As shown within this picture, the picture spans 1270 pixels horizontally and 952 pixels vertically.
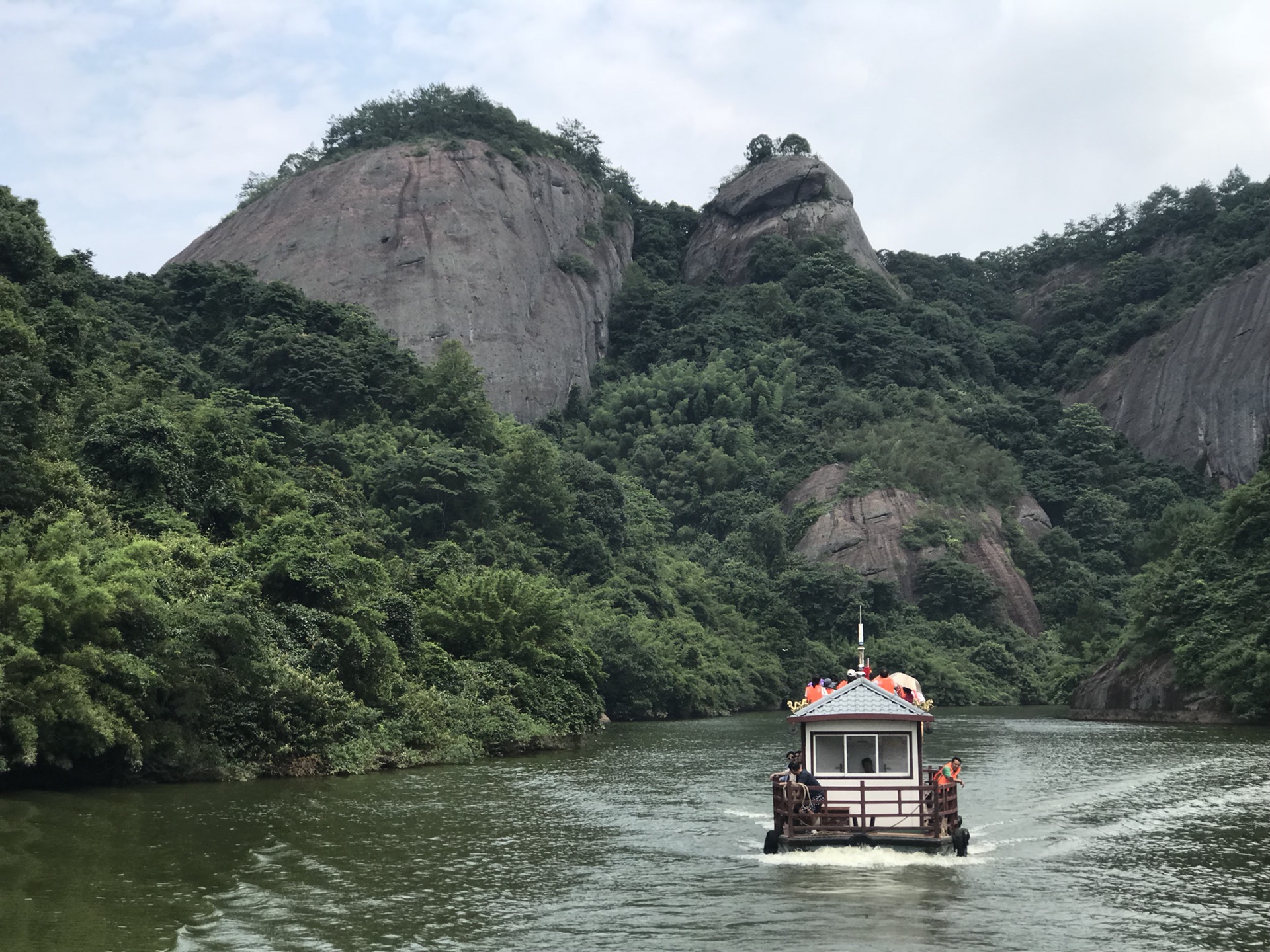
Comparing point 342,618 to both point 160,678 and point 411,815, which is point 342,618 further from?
point 411,815

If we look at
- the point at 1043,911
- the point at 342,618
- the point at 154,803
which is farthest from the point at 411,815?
the point at 1043,911

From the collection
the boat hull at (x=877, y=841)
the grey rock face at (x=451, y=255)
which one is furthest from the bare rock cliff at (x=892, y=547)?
the boat hull at (x=877, y=841)

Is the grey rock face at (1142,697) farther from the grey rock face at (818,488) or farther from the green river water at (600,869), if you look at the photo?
the grey rock face at (818,488)

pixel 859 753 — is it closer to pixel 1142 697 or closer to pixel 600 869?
pixel 600 869

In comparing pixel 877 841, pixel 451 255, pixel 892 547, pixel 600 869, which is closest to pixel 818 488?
pixel 892 547

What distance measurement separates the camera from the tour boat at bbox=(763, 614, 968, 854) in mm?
24422

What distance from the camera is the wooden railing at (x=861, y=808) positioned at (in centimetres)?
2445

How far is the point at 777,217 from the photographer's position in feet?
448

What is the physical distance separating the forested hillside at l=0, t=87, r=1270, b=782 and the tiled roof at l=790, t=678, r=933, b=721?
14.4 meters

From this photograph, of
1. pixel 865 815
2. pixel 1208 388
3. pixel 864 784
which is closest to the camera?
pixel 865 815

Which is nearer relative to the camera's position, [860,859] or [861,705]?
[860,859]

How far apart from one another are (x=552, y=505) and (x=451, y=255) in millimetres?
38866

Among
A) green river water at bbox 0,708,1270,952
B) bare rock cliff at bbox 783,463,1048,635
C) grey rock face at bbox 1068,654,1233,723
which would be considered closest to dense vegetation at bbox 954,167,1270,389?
bare rock cliff at bbox 783,463,1048,635

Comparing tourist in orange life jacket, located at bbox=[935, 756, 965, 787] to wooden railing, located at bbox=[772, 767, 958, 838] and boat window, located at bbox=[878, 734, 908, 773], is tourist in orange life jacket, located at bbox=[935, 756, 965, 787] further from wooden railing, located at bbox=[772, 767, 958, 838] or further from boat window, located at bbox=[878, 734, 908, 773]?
boat window, located at bbox=[878, 734, 908, 773]
